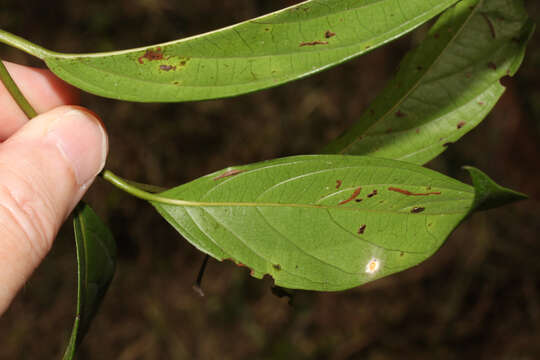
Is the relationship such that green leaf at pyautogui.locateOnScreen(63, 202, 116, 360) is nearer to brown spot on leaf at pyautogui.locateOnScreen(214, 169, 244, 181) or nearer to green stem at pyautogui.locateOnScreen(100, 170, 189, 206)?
green stem at pyautogui.locateOnScreen(100, 170, 189, 206)

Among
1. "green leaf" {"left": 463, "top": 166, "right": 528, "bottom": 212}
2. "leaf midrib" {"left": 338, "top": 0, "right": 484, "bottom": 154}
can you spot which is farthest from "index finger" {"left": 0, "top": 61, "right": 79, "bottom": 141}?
"green leaf" {"left": 463, "top": 166, "right": 528, "bottom": 212}

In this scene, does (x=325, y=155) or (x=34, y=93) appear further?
(x=34, y=93)

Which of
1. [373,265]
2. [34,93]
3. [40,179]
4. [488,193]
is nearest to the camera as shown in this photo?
[488,193]

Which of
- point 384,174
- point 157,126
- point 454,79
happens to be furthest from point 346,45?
point 157,126

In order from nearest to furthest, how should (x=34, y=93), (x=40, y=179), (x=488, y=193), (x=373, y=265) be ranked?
(x=488, y=193) < (x=373, y=265) < (x=40, y=179) < (x=34, y=93)

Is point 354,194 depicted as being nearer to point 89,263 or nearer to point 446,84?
point 446,84

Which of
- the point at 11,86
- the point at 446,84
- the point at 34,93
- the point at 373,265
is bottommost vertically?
the point at 373,265

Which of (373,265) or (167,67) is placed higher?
(167,67)

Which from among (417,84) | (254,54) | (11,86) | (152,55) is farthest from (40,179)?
(417,84)
